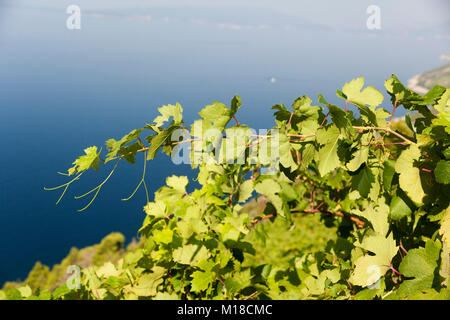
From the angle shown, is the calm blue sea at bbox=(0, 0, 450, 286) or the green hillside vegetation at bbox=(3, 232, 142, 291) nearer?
the green hillside vegetation at bbox=(3, 232, 142, 291)

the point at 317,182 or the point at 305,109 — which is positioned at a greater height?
the point at 305,109

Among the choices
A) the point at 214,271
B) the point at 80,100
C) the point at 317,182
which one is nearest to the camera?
the point at 214,271

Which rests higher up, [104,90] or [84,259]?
[104,90]

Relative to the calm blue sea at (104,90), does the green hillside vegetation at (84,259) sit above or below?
below

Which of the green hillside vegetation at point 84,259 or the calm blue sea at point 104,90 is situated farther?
the calm blue sea at point 104,90

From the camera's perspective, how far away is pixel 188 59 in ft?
556

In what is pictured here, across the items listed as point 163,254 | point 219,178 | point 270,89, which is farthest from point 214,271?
point 270,89

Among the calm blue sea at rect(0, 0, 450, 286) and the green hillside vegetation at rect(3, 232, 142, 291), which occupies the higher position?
the calm blue sea at rect(0, 0, 450, 286)

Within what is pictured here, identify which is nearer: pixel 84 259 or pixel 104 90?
pixel 84 259
